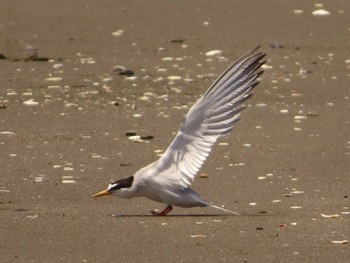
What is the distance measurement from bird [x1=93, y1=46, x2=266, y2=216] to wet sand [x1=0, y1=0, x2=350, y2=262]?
0.19m

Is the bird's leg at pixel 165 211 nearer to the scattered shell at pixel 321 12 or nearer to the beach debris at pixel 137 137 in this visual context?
the beach debris at pixel 137 137

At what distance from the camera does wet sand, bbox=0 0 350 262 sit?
22.8 ft

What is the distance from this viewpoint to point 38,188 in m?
8.41

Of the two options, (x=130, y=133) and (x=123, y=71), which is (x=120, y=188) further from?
(x=123, y=71)

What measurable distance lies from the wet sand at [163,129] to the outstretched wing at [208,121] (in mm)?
313

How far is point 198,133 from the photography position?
7.80 m

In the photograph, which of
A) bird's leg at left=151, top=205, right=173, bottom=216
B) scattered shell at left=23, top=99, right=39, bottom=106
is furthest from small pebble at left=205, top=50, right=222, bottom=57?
bird's leg at left=151, top=205, right=173, bottom=216

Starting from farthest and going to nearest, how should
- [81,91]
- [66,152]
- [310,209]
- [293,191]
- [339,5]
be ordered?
[339,5], [81,91], [66,152], [293,191], [310,209]

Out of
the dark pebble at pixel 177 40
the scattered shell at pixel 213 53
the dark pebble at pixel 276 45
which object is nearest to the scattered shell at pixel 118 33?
the dark pebble at pixel 177 40

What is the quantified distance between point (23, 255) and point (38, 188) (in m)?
1.84

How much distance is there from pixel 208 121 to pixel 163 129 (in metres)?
2.56

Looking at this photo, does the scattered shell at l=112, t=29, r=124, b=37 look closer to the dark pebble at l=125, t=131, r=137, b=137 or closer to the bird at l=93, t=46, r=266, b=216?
the dark pebble at l=125, t=131, r=137, b=137

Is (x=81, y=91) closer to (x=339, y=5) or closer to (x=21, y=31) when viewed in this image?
(x=21, y=31)

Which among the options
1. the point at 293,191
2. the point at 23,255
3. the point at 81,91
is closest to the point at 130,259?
the point at 23,255
